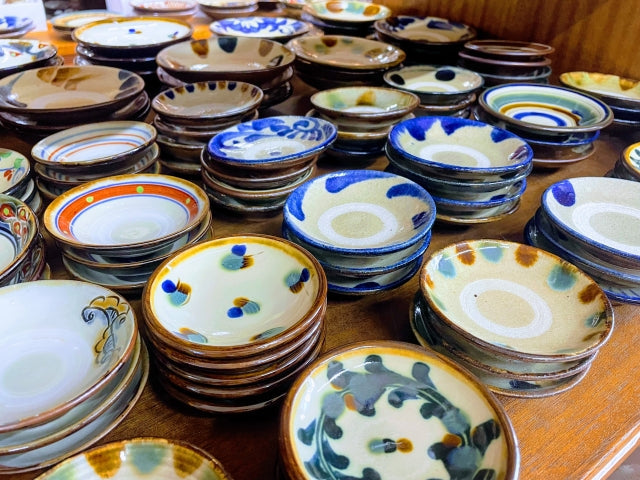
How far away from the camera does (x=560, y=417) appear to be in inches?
28.3

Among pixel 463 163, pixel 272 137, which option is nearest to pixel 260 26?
pixel 272 137

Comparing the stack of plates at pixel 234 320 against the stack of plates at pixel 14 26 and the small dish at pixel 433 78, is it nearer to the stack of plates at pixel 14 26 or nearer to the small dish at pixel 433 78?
the small dish at pixel 433 78

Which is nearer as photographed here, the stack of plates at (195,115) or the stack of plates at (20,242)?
the stack of plates at (20,242)

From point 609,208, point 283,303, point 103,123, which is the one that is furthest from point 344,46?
point 283,303

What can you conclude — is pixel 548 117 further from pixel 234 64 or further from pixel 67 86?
pixel 67 86

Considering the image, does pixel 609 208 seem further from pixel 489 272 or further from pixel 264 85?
pixel 264 85

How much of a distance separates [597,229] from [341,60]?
1.10m

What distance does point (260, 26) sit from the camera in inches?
80.2

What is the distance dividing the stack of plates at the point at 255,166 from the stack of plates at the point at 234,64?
0.78 feet

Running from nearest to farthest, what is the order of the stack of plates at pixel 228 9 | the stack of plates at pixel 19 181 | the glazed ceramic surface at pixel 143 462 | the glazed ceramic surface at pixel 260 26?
the glazed ceramic surface at pixel 143 462 → the stack of plates at pixel 19 181 → the glazed ceramic surface at pixel 260 26 → the stack of plates at pixel 228 9

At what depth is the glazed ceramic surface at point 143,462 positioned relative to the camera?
56 centimetres

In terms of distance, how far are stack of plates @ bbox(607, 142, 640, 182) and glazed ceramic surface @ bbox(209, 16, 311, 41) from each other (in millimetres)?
1234

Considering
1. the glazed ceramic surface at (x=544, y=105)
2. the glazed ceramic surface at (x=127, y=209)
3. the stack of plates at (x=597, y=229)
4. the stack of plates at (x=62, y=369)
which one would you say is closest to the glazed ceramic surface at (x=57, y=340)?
the stack of plates at (x=62, y=369)

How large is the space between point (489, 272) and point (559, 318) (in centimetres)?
14
